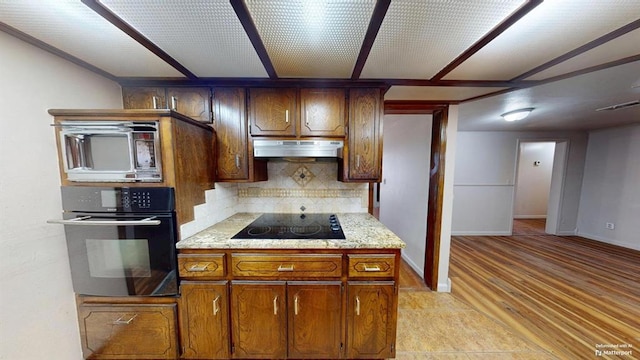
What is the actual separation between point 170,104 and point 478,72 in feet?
8.23

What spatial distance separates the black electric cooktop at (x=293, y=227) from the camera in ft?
4.73

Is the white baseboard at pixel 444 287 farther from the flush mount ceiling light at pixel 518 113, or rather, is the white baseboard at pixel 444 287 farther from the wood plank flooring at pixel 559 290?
the flush mount ceiling light at pixel 518 113

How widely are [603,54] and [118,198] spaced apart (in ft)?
10.6

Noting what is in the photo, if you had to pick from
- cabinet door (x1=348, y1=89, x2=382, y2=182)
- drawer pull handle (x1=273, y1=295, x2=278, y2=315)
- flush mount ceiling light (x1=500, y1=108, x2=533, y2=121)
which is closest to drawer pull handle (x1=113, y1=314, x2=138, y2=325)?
drawer pull handle (x1=273, y1=295, x2=278, y2=315)

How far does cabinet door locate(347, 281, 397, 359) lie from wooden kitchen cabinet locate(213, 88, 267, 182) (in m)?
1.26

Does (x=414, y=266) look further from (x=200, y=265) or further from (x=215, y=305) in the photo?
(x=200, y=265)

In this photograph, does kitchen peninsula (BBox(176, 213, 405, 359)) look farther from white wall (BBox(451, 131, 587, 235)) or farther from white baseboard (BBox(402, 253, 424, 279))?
white wall (BBox(451, 131, 587, 235))

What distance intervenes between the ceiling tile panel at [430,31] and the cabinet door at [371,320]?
1.54 metres

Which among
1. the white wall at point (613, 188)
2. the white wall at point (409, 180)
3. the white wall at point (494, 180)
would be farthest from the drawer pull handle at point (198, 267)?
the white wall at point (613, 188)

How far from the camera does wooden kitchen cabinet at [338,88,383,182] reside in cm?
170

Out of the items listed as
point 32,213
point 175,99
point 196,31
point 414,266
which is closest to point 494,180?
point 414,266

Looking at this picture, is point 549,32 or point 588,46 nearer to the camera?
point 549,32

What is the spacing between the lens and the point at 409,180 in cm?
290

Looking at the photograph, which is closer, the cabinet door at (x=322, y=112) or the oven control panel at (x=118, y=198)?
the oven control panel at (x=118, y=198)
